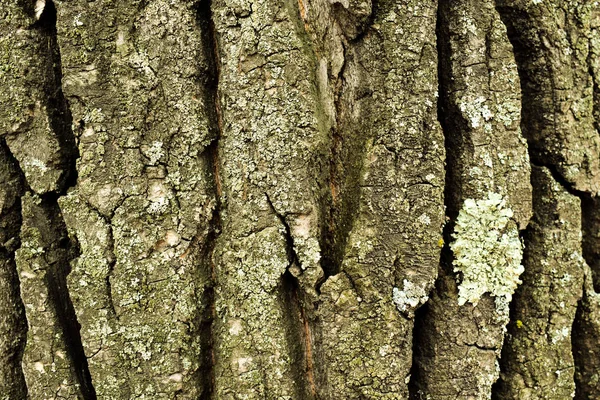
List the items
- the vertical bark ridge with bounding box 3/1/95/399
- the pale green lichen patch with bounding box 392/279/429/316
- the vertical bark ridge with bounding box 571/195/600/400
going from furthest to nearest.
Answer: the vertical bark ridge with bounding box 571/195/600/400 < the vertical bark ridge with bounding box 3/1/95/399 < the pale green lichen patch with bounding box 392/279/429/316

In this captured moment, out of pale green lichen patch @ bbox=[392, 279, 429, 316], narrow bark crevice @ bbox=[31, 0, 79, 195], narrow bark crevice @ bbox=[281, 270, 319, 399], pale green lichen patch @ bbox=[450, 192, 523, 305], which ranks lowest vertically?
narrow bark crevice @ bbox=[281, 270, 319, 399]

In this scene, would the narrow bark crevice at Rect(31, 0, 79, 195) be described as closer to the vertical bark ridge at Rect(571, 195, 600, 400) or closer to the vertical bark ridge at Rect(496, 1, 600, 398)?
the vertical bark ridge at Rect(496, 1, 600, 398)

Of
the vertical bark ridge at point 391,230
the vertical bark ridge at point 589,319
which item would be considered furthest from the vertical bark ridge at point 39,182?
the vertical bark ridge at point 589,319

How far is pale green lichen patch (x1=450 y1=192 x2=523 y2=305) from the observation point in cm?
178

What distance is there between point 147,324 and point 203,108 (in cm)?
81

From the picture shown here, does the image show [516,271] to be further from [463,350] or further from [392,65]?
[392,65]

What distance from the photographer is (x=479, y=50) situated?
71.1 inches

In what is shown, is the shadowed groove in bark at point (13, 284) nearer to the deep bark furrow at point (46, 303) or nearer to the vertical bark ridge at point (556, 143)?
the deep bark furrow at point (46, 303)

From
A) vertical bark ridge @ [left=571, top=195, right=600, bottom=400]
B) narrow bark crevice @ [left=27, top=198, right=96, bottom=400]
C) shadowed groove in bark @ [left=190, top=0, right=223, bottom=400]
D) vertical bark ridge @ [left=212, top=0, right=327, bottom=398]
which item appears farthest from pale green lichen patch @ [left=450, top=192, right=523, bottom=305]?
narrow bark crevice @ [left=27, top=198, right=96, bottom=400]

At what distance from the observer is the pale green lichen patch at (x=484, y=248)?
178 cm

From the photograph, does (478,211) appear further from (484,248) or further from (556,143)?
(556,143)

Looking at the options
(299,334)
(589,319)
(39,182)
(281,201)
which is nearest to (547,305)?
(589,319)

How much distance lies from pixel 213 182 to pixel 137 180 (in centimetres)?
27

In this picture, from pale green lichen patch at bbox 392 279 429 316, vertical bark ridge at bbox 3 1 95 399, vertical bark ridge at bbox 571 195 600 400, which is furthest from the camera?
vertical bark ridge at bbox 571 195 600 400
